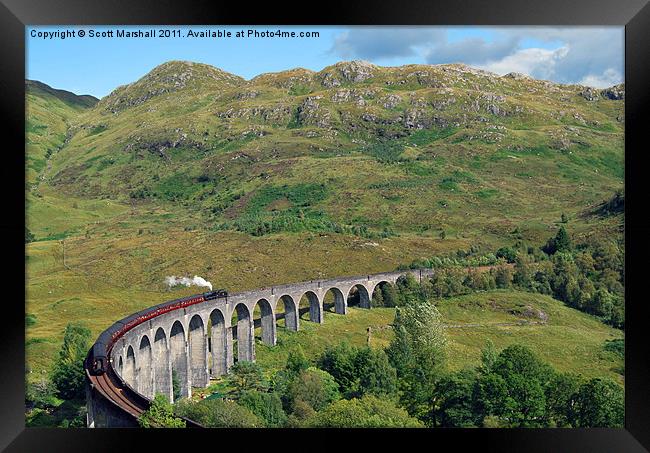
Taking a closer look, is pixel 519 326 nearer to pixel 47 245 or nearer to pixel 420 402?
pixel 420 402

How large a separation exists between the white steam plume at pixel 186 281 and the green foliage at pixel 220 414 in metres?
31.4

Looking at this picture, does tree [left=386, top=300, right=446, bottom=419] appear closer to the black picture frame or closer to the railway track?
the railway track

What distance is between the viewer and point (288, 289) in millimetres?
45219

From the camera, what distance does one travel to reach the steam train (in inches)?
858

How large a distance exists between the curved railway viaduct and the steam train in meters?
0.23

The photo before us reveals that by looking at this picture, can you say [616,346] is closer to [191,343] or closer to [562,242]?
[562,242]

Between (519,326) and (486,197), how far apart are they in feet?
156

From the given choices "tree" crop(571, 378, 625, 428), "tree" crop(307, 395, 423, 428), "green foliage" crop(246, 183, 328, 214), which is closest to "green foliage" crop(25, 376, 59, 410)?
"tree" crop(307, 395, 423, 428)

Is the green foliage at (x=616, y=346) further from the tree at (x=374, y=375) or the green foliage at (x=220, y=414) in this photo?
the green foliage at (x=220, y=414)

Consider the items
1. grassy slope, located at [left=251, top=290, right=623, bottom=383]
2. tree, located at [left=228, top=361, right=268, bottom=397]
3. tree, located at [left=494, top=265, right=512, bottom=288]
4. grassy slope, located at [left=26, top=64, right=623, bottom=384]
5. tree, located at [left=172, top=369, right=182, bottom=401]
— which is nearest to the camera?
tree, located at [left=228, top=361, right=268, bottom=397]

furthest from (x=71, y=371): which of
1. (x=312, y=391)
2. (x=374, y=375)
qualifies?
(x=374, y=375)

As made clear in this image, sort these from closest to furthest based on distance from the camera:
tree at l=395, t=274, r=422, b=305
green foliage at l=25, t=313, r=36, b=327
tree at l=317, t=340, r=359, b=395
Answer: tree at l=317, t=340, r=359, b=395
green foliage at l=25, t=313, r=36, b=327
tree at l=395, t=274, r=422, b=305
